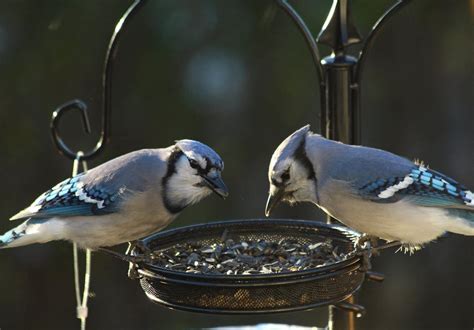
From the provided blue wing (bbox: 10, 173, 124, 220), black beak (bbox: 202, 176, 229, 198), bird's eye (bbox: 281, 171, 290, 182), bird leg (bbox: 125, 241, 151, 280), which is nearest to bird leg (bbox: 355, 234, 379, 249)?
bird's eye (bbox: 281, 171, 290, 182)

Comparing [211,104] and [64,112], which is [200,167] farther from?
[211,104]

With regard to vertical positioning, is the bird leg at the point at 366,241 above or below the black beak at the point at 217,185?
below

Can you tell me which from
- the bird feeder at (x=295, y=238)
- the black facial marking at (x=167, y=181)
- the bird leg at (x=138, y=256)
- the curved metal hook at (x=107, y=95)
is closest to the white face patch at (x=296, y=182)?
the bird feeder at (x=295, y=238)

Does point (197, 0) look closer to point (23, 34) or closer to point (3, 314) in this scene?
point (23, 34)

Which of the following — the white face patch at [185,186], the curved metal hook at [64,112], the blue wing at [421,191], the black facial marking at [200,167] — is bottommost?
the blue wing at [421,191]

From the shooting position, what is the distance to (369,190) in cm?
346

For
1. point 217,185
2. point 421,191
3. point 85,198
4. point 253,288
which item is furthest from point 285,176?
point 85,198

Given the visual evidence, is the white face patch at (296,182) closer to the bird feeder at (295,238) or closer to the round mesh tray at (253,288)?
the bird feeder at (295,238)

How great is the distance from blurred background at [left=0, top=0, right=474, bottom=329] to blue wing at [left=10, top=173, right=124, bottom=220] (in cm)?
224

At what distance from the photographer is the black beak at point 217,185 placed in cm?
334

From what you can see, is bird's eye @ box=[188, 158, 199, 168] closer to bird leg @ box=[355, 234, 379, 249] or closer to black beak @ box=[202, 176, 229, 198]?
black beak @ box=[202, 176, 229, 198]

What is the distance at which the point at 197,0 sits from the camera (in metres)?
5.88

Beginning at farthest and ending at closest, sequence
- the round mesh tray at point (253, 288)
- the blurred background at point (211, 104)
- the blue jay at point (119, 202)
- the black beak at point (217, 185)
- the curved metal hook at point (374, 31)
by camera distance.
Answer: the blurred background at point (211, 104) < the blue jay at point (119, 202) < the black beak at point (217, 185) < the curved metal hook at point (374, 31) < the round mesh tray at point (253, 288)

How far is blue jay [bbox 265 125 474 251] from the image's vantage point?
3.41m
